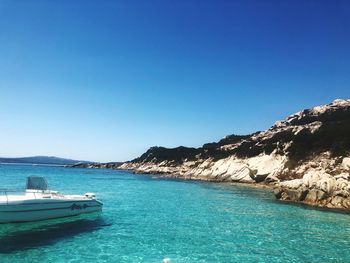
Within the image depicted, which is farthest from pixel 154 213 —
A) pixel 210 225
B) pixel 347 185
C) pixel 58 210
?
pixel 347 185

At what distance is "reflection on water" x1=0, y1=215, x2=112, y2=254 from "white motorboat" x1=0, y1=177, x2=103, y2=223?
0.51m

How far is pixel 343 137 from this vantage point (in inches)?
2618

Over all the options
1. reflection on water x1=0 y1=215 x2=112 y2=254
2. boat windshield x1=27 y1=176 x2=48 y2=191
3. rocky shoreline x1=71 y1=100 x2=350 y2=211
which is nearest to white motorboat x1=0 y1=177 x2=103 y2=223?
boat windshield x1=27 y1=176 x2=48 y2=191

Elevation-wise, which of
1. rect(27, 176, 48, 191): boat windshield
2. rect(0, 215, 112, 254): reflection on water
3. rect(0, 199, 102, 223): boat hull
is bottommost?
rect(0, 215, 112, 254): reflection on water

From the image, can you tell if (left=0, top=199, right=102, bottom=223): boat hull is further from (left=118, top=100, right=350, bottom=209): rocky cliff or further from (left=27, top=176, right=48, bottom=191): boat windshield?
(left=118, top=100, right=350, bottom=209): rocky cliff

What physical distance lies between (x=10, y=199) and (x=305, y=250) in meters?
18.3

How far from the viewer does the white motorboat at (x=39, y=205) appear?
22719 mm

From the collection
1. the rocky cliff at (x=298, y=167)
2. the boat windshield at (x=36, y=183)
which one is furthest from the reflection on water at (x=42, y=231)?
the rocky cliff at (x=298, y=167)

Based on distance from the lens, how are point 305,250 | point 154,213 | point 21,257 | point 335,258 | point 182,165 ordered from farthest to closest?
point 182,165 < point 154,213 < point 305,250 < point 335,258 < point 21,257

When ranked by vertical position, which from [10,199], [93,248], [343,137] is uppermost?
[343,137]

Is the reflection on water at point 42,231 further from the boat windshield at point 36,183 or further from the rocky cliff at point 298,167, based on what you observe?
the rocky cliff at point 298,167

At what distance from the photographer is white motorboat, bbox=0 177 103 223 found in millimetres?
22719

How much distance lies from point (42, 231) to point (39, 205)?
2299 millimetres

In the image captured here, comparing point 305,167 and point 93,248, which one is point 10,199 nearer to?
point 93,248
